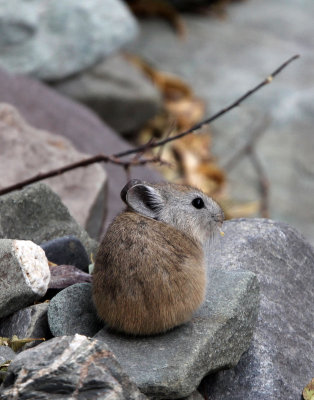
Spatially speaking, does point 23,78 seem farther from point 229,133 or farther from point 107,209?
point 229,133

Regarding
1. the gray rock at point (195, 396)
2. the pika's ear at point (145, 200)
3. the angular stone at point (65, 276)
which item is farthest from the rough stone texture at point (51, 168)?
the gray rock at point (195, 396)

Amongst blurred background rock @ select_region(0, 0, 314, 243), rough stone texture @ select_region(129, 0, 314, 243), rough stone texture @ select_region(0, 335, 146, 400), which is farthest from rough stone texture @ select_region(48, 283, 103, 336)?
rough stone texture @ select_region(129, 0, 314, 243)

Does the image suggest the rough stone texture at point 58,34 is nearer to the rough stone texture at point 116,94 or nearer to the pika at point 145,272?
the rough stone texture at point 116,94

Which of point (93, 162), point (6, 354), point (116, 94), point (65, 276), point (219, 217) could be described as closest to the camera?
point (6, 354)

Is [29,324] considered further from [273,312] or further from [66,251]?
[273,312]

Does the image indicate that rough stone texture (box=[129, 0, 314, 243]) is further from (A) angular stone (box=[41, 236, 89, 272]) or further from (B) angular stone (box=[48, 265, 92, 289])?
(B) angular stone (box=[48, 265, 92, 289])

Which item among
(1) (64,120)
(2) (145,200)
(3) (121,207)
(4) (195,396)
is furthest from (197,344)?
(1) (64,120)

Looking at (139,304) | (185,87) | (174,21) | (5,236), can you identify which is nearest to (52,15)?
(185,87)
